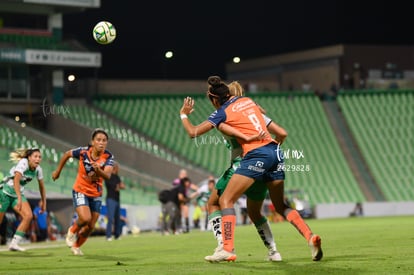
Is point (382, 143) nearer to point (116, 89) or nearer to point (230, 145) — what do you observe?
point (116, 89)

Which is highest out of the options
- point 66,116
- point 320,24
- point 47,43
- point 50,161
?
point 320,24

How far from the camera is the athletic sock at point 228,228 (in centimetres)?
1275

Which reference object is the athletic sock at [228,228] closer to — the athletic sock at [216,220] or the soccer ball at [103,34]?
the athletic sock at [216,220]

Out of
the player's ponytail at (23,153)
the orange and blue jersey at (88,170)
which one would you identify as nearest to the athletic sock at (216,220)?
the orange and blue jersey at (88,170)

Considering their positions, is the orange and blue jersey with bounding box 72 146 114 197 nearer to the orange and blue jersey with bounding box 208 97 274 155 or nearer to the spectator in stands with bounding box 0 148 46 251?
the spectator in stands with bounding box 0 148 46 251

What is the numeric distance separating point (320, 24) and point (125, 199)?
24854 millimetres

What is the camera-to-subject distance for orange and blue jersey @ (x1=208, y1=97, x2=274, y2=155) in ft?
42.9

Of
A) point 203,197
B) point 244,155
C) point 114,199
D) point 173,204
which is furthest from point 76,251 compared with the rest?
point 203,197

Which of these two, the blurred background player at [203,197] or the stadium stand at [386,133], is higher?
the stadium stand at [386,133]

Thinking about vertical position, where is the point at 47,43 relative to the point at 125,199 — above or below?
above

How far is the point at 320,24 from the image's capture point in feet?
196

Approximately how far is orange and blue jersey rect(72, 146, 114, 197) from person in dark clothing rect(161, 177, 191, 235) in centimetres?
1437

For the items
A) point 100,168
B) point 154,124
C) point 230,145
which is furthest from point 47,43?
point 230,145

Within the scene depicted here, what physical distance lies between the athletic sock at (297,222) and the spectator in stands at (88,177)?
4.73m
